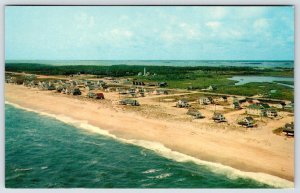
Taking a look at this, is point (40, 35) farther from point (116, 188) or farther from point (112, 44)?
point (116, 188)

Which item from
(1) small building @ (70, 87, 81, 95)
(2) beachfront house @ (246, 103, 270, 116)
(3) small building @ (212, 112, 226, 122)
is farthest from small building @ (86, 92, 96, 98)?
(2) beachfront house @ (246, 103, 270, 116)

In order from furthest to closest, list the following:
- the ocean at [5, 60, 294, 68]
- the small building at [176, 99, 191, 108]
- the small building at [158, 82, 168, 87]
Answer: the small building at [158, 82, 168, 87], the small building at [176, 99, 191, 108], the ocean at [5, 60, 294, 68]

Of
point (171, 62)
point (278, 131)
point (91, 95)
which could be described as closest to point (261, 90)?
point (278, 131)

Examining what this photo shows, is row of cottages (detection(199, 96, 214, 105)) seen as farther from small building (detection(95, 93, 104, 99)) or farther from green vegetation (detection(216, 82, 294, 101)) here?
small building (detection(95, 93, 104, 99))

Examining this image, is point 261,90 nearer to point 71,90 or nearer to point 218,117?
point 218,117

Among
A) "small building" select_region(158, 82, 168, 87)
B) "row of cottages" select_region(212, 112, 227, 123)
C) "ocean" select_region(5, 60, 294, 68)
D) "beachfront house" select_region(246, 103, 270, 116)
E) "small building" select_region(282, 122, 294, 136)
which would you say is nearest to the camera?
"small building" select_region(282, 122, 294, 136)

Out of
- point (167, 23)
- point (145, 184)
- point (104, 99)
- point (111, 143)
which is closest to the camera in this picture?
point (145, 184)

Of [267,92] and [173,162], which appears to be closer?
[173,162]

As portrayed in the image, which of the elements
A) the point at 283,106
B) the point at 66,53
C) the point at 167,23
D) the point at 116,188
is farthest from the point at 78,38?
the point at 283,106
